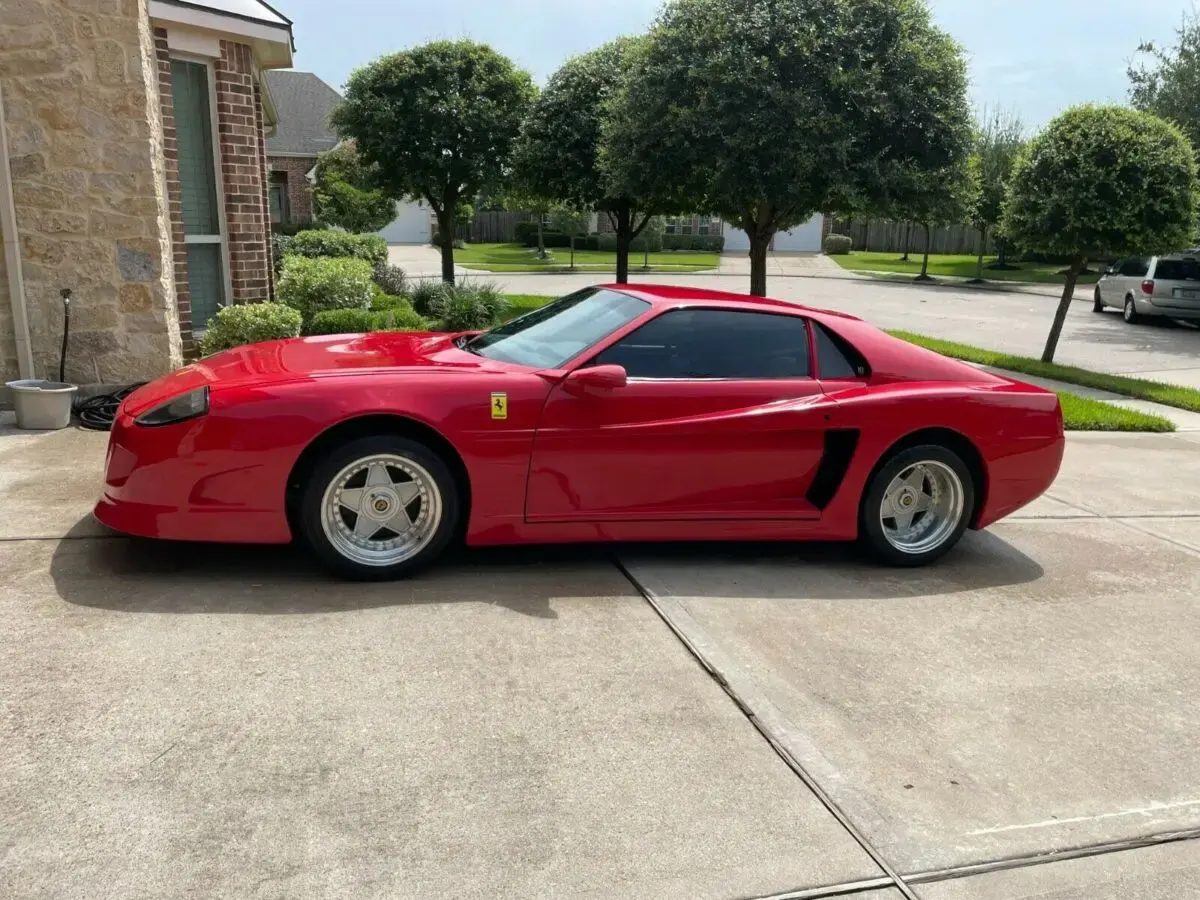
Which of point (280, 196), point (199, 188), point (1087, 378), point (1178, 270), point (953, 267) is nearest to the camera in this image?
point (199, 188)

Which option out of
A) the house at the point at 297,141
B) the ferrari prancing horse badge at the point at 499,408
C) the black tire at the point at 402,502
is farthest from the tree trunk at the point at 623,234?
the house at the point at 297,141

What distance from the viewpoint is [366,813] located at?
285 cm

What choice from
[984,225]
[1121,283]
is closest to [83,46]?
[1121,283]

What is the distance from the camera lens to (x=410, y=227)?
175 feet

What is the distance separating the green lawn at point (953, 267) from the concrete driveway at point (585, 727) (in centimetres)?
3511

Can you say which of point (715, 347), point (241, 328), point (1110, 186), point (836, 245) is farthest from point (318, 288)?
point (836, 245)

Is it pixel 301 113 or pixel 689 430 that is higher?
pixel 301 113

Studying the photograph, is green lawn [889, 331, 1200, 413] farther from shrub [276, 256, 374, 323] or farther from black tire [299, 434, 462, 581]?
black tire [299, 434, 462, 581]

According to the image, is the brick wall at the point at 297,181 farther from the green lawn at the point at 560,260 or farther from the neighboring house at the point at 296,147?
the green lawn at the point at 560,260

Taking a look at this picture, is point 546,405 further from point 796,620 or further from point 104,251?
point 104,251

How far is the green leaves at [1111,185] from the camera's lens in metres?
12.4

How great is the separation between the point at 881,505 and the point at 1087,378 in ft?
29.8

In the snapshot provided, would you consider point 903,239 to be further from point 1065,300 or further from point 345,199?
point 1065,300

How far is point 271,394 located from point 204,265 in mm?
6137
